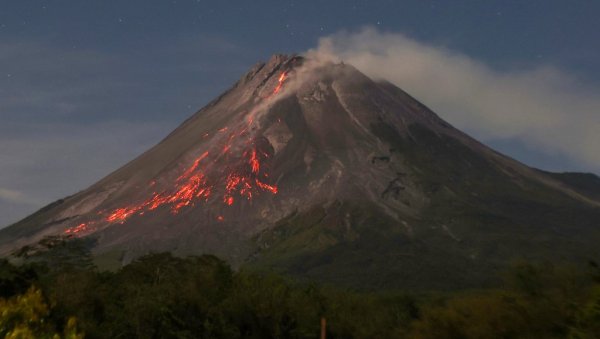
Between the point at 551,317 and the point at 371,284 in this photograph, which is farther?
the point at 371,284

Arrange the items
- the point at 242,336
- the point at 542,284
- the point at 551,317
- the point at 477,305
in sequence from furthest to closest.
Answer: the point at 242,336 → the point at 477,305 → the point at 542,284 → the point at 551,317

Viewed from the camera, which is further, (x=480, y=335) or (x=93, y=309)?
(x=93, y=309)

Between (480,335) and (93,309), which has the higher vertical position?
(93,309)

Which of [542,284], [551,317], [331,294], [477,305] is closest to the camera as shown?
[551,317]

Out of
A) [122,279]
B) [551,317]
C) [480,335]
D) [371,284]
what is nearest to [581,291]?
[551,317]

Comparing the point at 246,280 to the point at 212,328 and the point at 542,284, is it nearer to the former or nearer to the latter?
the point at 212,328

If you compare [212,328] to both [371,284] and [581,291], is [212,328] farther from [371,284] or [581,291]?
[371,284]

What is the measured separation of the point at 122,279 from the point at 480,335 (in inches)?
1471

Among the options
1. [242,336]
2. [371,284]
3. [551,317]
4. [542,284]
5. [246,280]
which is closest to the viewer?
[551,317]

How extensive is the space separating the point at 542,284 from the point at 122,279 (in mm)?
41055

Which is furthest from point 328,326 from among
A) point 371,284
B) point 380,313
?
point 371,284

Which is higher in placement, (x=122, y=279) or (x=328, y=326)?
(x=122, y=279)

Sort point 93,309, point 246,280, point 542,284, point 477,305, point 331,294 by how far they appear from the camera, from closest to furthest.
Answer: point 542,284
point 477,305
point 93,309
point 246,280
point 331,294

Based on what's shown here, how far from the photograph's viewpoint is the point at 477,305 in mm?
47625
